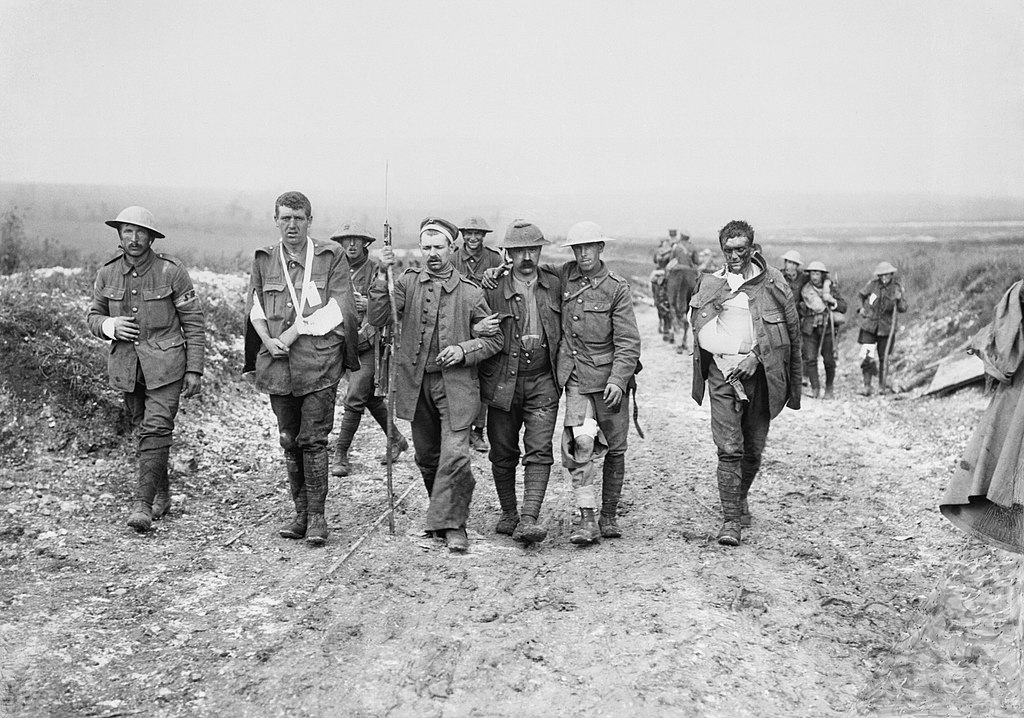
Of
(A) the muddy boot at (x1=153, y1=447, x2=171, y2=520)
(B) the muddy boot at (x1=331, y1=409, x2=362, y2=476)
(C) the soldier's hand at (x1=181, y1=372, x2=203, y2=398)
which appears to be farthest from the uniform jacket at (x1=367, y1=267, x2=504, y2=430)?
(B) the muddy boot at (x1=331, y1=409, x2=362, y2=476)

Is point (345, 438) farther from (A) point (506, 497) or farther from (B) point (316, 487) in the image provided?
(A) point (506, 497)

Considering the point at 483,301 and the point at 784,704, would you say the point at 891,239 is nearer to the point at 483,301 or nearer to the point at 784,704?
the point at 483,301

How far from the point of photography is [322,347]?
5547mm

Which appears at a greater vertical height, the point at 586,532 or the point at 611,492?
the point at 611,492

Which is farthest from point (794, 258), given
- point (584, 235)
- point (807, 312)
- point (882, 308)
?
point (584, 235)

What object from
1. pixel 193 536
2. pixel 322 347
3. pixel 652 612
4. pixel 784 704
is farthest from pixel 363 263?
pixel 784 704

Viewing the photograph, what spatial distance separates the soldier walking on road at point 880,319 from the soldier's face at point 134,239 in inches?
347

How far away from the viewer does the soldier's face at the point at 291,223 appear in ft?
18.1

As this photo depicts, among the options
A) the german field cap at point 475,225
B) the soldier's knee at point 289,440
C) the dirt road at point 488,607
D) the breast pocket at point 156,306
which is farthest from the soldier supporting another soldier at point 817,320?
the breast pocket at point 156,306

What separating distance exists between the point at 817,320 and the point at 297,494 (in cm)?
788

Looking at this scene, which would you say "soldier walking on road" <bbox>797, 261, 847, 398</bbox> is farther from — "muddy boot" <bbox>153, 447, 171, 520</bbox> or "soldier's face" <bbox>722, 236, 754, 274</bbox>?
"muddy boot" <bbox>153, 447, 171, 520</bbox>

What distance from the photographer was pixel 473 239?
24.1ft

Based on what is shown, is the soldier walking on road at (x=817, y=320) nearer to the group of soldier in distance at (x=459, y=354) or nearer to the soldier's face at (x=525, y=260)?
the group of soldier in distance at (x=459, y=354)

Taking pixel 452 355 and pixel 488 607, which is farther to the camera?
pixel 452 355
